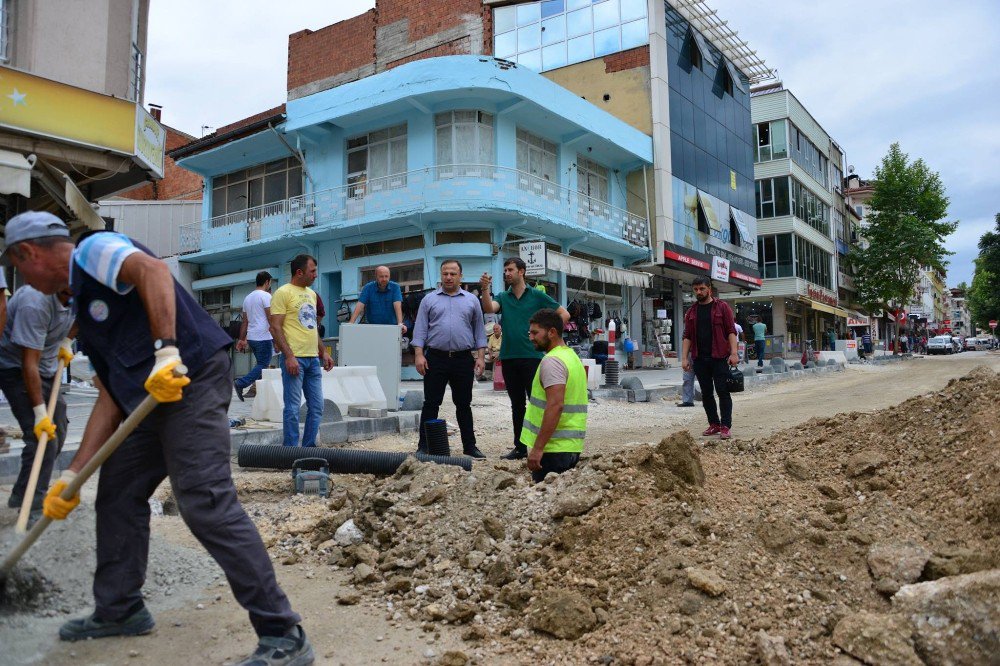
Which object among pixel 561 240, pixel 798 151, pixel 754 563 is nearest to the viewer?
pixel 754 563

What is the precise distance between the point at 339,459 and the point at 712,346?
13.1 ft

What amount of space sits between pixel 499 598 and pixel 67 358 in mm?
2692

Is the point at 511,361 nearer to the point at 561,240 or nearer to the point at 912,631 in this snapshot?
the point at 912,631

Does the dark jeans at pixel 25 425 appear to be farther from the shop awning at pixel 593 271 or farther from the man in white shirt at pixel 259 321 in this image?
the shop awning at pixel 593 271

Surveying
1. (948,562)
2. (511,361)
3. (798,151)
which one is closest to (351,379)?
(511,361)

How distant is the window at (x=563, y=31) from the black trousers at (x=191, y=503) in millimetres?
25131

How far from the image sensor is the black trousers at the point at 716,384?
718 centimetres

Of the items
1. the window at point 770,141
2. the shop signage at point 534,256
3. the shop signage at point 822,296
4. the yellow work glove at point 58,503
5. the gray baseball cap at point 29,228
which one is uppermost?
the window at point 770,141

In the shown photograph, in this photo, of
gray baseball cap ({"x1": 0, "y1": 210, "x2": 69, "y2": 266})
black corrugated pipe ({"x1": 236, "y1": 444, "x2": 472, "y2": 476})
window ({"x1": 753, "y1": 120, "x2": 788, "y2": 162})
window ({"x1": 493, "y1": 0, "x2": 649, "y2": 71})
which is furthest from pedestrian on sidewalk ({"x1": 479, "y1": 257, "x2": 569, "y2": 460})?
window ({"x1": 753, "y1": 120, "x2": 788, "y2": 162})

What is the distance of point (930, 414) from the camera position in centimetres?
446

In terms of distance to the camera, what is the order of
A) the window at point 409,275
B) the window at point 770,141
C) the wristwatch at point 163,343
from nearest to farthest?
the wristwatch at point 163,343 → the window at point 409,275 → the window at point 770,141

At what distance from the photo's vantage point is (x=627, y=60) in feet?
82.7

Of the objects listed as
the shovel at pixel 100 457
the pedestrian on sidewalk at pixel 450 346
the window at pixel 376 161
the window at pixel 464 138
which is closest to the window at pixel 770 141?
the window at pixel 464 138

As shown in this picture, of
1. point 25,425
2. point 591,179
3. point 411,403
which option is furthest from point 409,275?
point 25,425
